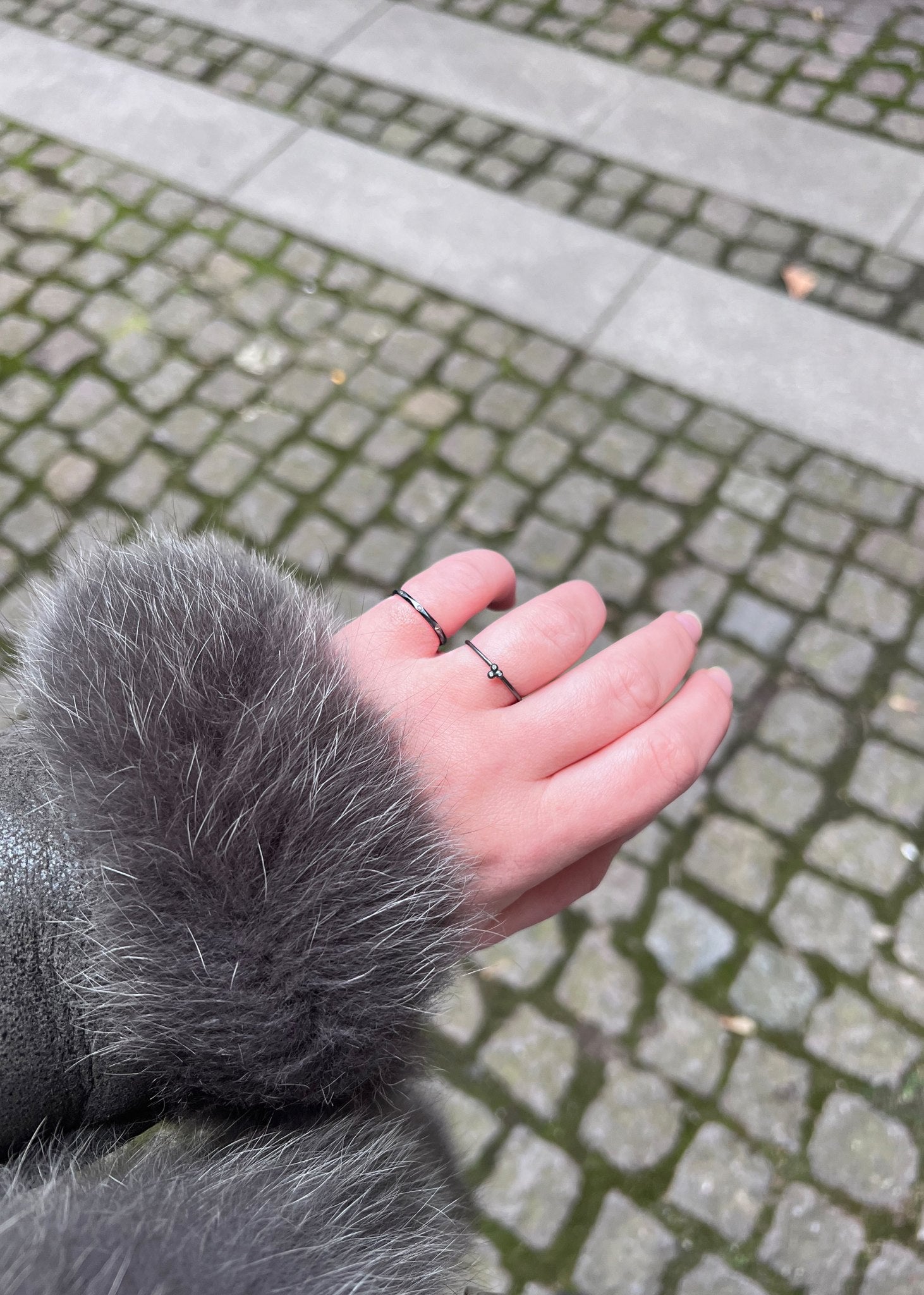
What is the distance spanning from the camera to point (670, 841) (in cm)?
284

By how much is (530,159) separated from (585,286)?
0.96 m

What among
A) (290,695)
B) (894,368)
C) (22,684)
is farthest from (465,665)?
(894,368)

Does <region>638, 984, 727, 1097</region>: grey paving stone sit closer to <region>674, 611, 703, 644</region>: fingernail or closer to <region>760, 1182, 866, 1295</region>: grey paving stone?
<region>760, 1182, 866, 1295</region>: grey paving stone

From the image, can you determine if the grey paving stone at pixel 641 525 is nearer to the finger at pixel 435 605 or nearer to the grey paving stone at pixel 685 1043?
the grey paving stone at pixel 685 1043

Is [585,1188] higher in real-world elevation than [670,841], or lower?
lower

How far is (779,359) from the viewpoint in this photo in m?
3.83

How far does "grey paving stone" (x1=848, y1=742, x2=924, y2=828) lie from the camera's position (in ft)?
9.40

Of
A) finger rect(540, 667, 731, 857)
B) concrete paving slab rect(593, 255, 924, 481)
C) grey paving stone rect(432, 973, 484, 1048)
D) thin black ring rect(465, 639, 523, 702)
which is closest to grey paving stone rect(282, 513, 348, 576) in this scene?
concrete paving slab rect(593, 255, 924, 481)

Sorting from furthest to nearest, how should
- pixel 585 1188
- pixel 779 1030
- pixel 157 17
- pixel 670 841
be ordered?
1. pixel 157 17
2. pixel 670 841
3. pixel 779 1030
4. pixel 585 1188

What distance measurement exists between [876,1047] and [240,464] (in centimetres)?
295

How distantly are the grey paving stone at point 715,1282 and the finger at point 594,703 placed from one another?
5.18 ft

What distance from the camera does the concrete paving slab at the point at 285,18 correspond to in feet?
16.9

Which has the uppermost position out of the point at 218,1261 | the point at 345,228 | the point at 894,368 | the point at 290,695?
the point at 290,695

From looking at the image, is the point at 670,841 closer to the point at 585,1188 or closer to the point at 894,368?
the point at 585,1188
